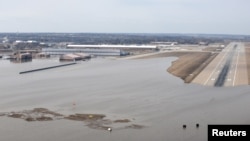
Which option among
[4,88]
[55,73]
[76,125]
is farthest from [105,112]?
[55,73]

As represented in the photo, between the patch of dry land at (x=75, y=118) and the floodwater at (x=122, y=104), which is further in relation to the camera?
the patch of dry land at (x=75, y=118)

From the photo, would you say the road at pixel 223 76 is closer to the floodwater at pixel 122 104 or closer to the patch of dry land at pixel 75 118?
the floodwater at pixel 122 104

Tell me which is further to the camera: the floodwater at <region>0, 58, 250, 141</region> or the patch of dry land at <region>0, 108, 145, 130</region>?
the patch of dry land at <region>0, 108, 145, 130</region>

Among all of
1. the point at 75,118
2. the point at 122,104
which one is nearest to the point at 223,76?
the point at 122,104

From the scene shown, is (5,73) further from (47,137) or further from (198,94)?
(47,137)

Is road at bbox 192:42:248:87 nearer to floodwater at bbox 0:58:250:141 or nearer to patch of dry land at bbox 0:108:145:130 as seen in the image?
floodwater at bbox 0:58:250:141

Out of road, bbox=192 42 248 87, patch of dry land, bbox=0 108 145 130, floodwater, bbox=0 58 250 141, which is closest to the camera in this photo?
floodwater, bbox=0 58 250 141

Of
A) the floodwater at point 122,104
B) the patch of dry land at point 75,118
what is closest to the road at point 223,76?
the floodwater at point 122,104

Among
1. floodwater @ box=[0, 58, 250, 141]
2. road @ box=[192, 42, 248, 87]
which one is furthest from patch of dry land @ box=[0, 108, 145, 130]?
road @ box=[192, 42, 248, 87]
